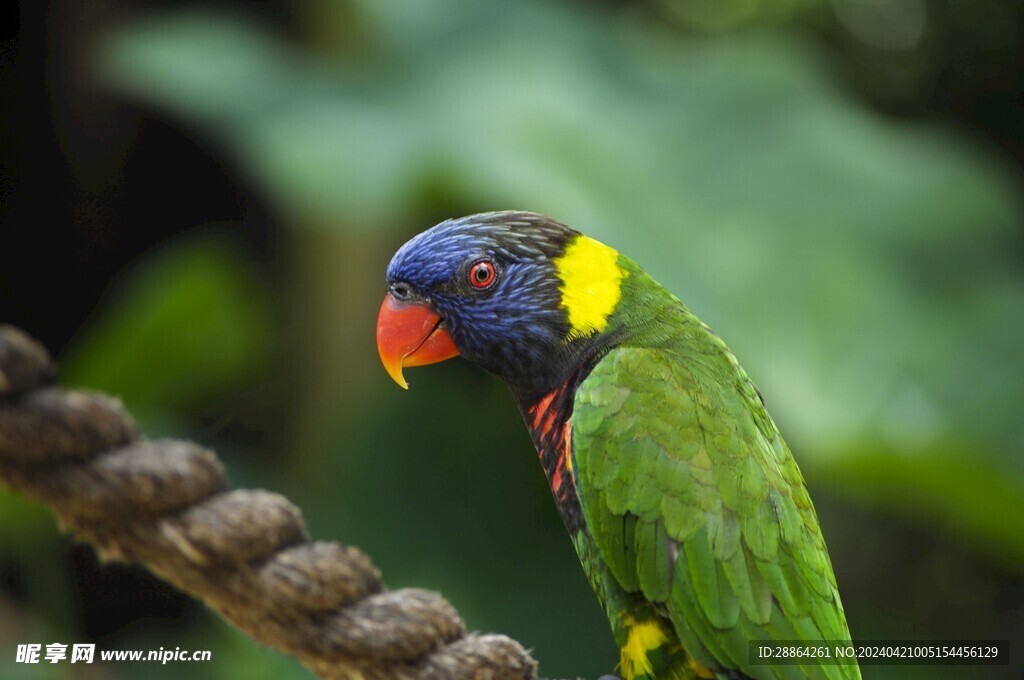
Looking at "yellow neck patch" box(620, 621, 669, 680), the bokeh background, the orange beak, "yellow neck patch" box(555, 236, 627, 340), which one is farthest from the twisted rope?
the bokeh background

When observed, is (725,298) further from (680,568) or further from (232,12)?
(232,12)

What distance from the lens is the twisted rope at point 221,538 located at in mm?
894

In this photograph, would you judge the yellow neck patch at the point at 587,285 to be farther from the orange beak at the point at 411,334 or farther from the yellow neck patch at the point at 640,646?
the yellow neck patch at the point at 640,646

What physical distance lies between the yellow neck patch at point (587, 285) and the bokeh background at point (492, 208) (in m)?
0.49

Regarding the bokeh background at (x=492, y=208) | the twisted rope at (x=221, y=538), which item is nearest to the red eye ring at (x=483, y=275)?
the twisted rope at (x=221, y=538)

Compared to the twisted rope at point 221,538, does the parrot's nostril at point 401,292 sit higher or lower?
higher

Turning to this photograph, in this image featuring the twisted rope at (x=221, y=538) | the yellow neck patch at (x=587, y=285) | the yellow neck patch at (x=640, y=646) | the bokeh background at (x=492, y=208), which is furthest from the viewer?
the bokeh background at (x=492, y=208)

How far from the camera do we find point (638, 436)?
3.36 ft

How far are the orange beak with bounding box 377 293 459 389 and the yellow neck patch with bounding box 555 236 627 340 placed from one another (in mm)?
148

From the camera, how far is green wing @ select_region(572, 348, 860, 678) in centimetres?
95

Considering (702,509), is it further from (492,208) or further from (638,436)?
(492,208)

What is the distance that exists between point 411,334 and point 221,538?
0.33 meters

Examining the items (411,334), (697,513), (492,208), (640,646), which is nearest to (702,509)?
(697,513)

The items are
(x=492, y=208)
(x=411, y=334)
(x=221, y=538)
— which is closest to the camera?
(x=221, y=538)
